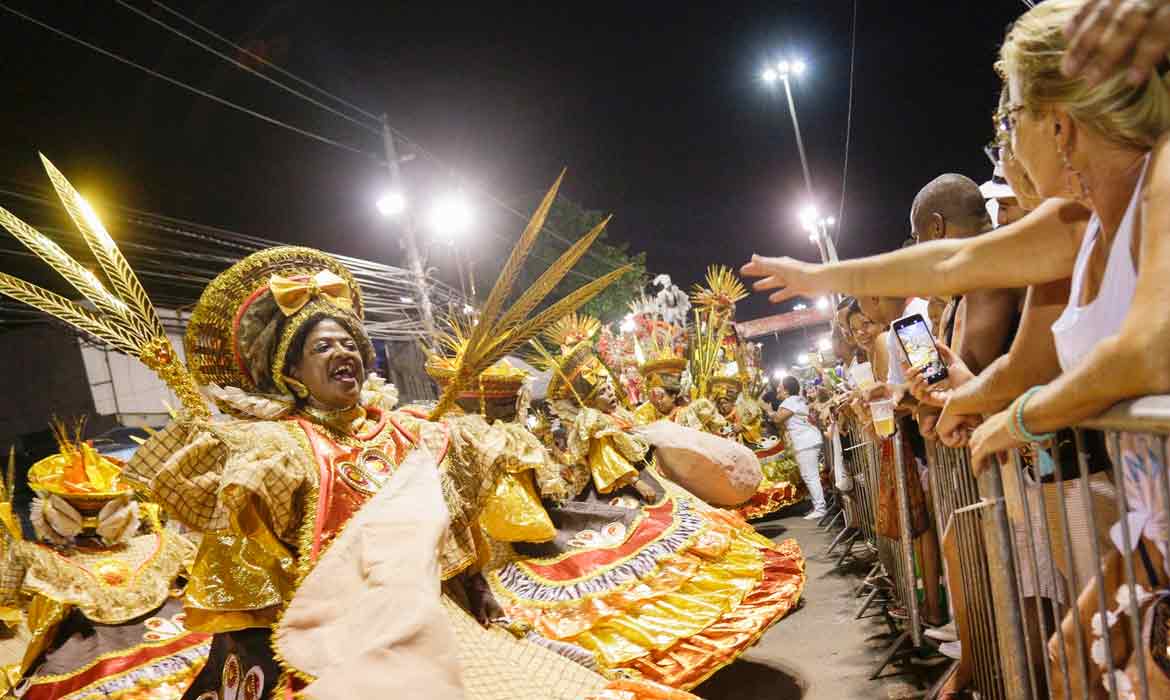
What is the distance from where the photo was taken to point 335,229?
17.5m

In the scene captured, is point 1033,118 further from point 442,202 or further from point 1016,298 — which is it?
point 442,202

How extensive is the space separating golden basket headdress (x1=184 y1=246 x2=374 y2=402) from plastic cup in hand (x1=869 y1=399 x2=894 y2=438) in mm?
2397

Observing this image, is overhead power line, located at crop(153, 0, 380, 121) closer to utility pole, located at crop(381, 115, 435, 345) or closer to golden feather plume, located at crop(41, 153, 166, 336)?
utility pole, located at crop(381, 115, 435, 345)

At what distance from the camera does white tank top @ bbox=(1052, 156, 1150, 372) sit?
131 centimetres

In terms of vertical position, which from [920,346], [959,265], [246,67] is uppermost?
[246,67]

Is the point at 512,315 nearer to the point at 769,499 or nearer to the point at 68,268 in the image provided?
the point at 68,268

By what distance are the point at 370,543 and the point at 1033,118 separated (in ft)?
6.14

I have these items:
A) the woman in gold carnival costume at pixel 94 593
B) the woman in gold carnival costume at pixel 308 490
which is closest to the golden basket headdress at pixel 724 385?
the woman in gold carnival costume at pixel 94 593

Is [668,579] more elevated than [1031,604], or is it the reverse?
[1031,604]

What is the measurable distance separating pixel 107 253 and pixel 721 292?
29.8 feet

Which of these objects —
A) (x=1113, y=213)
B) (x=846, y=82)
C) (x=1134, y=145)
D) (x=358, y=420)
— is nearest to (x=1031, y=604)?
(x=1113, y=213)

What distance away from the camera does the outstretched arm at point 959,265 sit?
1.80m

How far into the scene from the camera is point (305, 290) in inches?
111

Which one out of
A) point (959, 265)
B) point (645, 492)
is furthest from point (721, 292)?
point (959, 265)
